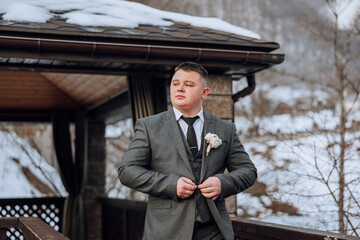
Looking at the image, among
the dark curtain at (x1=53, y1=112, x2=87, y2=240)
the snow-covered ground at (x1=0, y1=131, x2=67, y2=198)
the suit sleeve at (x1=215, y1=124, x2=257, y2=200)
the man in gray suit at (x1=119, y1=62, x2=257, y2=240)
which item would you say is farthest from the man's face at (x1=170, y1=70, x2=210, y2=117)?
the snow-covered ground at (x1=0, y1=131, x2=67, y2=198)

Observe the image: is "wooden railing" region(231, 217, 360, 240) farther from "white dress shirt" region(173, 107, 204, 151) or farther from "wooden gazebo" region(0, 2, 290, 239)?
"wooden gazebo" region(0, 2, 290, 239)

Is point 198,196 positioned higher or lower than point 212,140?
lower

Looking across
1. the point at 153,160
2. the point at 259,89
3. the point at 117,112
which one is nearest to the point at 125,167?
the point at 153,160

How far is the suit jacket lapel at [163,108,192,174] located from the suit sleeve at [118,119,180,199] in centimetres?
10

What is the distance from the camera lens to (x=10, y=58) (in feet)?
14.0

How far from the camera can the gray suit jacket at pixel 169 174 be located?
7.46 feet

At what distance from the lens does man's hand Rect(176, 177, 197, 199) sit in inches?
87.4

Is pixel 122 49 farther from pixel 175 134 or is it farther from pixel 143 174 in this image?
pixel 143 174

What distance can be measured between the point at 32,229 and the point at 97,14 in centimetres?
249

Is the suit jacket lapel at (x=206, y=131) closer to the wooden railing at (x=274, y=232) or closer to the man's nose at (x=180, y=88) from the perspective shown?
the man's nose at (x=180, y=88)

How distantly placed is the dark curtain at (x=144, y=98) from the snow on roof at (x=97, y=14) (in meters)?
0.54

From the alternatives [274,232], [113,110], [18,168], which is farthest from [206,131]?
[18,168]

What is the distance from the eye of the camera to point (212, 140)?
7.63 feet

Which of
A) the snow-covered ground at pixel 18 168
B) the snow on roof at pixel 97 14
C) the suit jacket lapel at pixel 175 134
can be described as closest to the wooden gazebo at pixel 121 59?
the snow on roof at pixel 97 14
